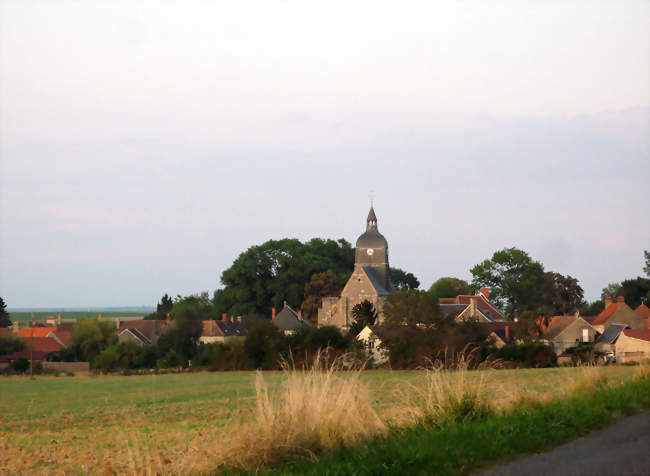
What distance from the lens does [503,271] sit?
137250 millimetres

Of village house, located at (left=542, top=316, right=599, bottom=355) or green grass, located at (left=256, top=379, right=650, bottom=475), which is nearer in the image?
green grass, located at (left=256, top=379, right=650, bottom=475)

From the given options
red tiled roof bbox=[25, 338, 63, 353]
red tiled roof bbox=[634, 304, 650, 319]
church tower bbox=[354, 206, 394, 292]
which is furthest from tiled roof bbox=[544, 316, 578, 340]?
red tiled roof bbox=[25, 338, 63, 353]

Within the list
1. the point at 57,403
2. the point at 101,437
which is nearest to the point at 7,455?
the point at 101,437

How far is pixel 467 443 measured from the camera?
10.5 m

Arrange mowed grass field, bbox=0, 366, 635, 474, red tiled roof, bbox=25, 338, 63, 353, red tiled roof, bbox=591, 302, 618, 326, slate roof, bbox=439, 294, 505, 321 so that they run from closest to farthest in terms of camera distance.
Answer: mowed grass field, bbox=0, 366, 635, 474, red tiled roof, bbox=591, 302, 618, 326, red tiled roof, bbox=25, 338, 63, 353, slate roof, bbox=439, 294, 505, 321

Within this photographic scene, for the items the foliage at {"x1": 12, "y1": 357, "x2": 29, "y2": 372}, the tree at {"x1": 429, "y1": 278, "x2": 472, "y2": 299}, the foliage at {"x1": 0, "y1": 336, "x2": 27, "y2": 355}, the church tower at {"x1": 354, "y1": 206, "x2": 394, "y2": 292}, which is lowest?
the foliage at {"x1": 12, "y1": 357, "x2": 29, "y2": 372}

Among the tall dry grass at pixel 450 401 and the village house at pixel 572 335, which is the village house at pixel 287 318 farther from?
the tall dry grass at pixel 450 401

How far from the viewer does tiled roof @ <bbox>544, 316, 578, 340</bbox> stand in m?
81.3

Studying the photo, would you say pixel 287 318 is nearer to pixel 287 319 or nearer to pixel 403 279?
pixel 287 319

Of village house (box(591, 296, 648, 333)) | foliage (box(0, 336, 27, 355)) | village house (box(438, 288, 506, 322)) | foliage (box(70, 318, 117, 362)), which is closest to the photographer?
foliage (box(70, 318, 117, 362))

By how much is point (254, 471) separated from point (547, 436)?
156 inches

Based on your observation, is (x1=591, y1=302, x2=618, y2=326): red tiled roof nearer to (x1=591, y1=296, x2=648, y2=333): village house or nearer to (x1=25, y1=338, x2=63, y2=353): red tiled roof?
(x1=591, y1=296, x2=648, y2=333): village house

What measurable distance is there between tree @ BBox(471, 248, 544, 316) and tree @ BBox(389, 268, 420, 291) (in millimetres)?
11295

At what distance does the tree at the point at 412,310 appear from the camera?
60.3 metres
